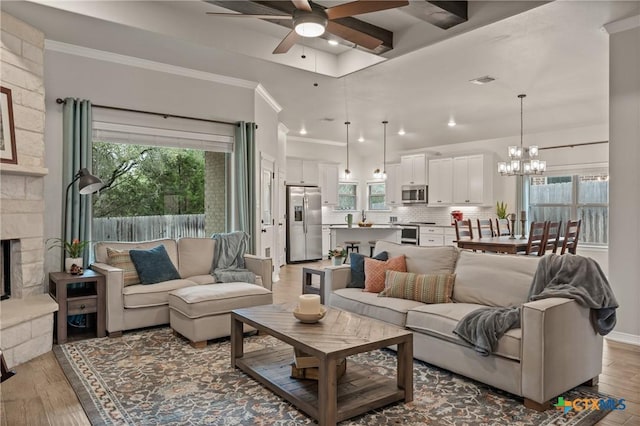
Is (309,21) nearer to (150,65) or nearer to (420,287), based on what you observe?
(420,287)

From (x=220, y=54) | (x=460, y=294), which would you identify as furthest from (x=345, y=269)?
(x=220, y=54)

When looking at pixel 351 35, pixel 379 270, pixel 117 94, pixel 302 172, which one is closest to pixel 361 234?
pixel 302 172

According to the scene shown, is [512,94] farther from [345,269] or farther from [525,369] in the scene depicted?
[525,369]

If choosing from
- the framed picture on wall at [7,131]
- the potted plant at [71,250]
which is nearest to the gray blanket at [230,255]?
the potted plant at [71,250]

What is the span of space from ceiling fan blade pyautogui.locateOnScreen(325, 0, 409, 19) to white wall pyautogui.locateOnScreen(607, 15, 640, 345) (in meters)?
2.42

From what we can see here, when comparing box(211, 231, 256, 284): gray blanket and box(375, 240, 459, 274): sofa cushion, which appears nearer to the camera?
box(375, 240, 459, 274): sofa cushion

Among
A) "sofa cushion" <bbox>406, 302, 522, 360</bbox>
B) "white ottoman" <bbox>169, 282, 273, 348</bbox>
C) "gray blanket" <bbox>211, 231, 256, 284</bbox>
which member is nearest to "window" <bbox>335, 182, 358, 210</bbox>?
"gray blanket" <bbox>211, 231, 256, 284</bbox>

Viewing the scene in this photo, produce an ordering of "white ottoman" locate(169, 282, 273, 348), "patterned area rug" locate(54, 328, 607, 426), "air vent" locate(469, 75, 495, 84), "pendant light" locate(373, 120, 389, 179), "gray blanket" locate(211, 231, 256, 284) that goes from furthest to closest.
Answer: "pendant light" locate(373, 120, 389, 179) < "air vent" locate(469, 75, 495, 84) < "gray blanket" locate(211, 231, 256, 284) < "white ottoman" locate(169, 282, 273, 348) < "patterned area rug" locate(54, 328, 607, 426)

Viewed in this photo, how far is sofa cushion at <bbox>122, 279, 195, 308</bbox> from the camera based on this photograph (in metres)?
4.12

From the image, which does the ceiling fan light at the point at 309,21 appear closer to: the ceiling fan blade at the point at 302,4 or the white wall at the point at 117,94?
the ceiling fan blade at the point at 302,4

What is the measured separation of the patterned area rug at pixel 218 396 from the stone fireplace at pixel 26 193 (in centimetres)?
38

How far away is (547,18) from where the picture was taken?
12.5 feet

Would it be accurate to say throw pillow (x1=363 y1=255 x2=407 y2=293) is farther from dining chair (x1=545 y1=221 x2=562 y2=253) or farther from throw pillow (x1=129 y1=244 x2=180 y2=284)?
dining chair (x1=545 y1=221 x2=562 y2=253)

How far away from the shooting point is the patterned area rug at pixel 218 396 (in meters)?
2.49
